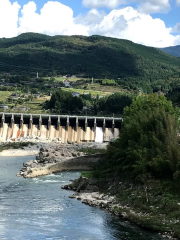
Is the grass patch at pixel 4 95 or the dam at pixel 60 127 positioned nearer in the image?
the dam at pixel 60 127

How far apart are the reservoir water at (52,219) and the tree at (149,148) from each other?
270 inches

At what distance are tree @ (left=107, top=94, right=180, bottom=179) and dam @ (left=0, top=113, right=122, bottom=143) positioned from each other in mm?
58218

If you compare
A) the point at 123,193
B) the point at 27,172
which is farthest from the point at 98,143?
the point at 123,193

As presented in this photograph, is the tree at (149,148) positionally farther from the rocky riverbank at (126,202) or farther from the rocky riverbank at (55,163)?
the rocky riverbank at (55,163)

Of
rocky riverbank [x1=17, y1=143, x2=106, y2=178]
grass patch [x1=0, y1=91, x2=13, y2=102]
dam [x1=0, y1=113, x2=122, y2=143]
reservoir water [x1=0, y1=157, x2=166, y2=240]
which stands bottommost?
reservoir water [x1=0, y1=157, x2=166, y2=240]

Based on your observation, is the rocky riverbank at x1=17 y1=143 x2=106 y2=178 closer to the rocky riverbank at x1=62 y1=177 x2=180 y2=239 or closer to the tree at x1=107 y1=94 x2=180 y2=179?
the rocky riverbank at x1=62 y1=177 x2=180 y2=239

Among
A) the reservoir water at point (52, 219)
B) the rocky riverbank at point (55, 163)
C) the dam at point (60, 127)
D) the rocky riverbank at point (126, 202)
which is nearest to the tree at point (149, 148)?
the rocky riverbank at point (126, 202)

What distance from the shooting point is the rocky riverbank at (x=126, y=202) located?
35.0m

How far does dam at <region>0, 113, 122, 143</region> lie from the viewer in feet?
379

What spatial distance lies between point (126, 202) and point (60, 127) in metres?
77.7

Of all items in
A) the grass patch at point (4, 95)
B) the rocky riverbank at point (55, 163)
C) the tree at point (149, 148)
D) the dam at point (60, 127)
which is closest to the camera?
the tree at point (149, 148)

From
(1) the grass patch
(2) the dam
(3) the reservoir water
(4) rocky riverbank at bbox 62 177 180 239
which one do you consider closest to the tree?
(4) rocky riverbank at bbox 62 177 180 239

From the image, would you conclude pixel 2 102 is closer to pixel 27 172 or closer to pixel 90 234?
pixel 27 172

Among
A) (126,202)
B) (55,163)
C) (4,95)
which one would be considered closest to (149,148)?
(126,202)
